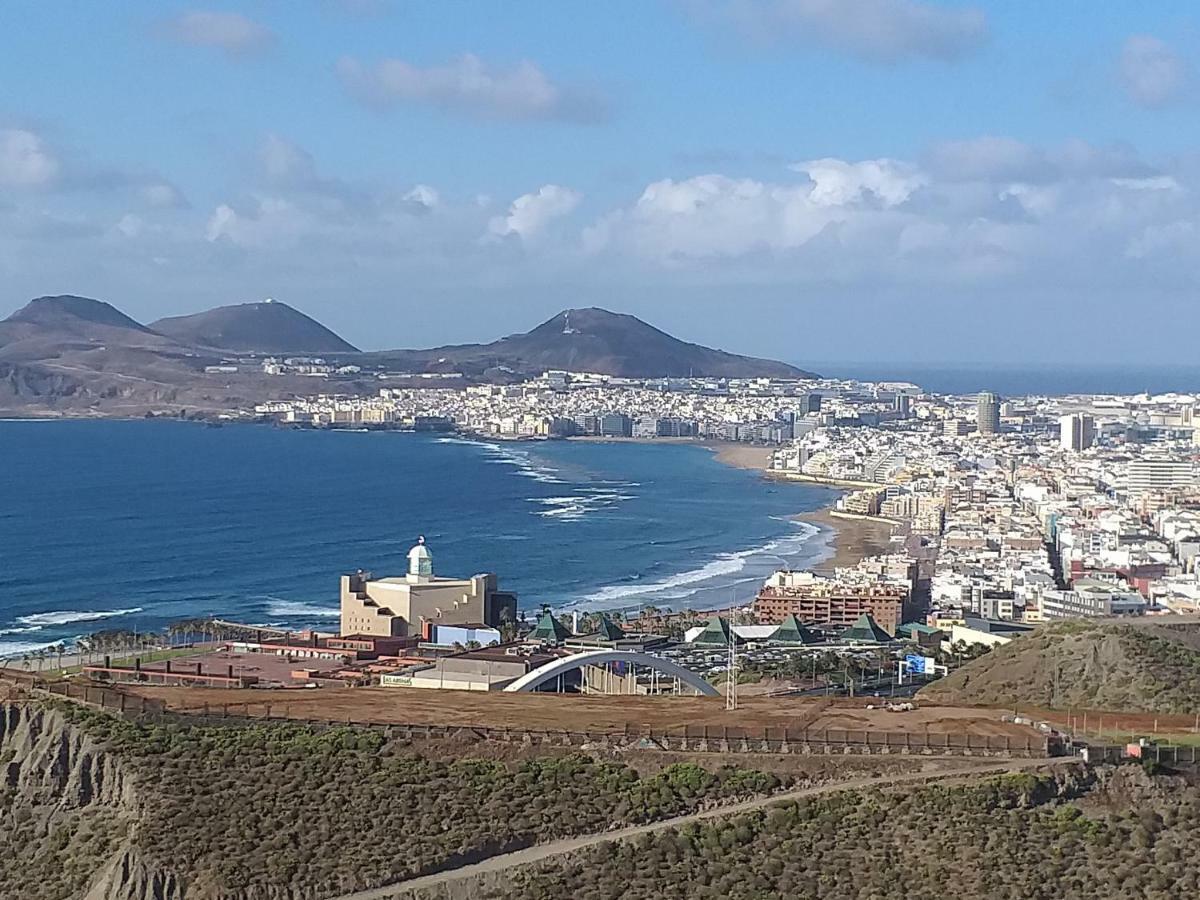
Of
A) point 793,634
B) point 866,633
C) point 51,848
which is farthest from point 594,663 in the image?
point 866,633

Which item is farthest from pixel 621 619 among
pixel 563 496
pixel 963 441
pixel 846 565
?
pixel 963 441

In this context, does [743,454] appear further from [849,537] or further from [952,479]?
[849,537]

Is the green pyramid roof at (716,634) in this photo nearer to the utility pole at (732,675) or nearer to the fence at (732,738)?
the utility pole at (732,675)

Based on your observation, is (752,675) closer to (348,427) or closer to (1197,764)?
(1197,764)

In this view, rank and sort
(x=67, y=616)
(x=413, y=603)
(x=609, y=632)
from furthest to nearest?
(x=67, y=616), (x=609, y=632), (x=413, y=603)

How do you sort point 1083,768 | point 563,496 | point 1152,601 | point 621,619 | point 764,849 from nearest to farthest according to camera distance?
point 764,849 → point 1083,768 → point 621,619 → point 1152,601 → point 563,496

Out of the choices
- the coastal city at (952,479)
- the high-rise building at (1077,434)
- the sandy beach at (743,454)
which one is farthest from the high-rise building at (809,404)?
the high-rise building at (1077,434)
